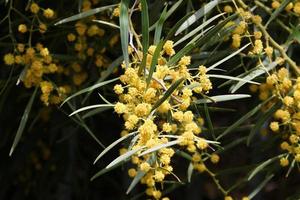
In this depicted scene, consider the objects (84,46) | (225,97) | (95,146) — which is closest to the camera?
(225,97)

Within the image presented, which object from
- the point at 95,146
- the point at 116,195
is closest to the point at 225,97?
the point at 95,146

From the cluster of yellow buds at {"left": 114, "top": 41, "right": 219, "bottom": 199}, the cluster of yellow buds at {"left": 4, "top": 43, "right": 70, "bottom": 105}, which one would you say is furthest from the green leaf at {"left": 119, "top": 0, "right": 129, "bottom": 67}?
the cluster of yellow buds at {"left": 4, "top": 43, "right": 70, "bottom": 105}

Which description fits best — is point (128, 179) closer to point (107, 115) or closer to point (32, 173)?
point (107, 115)

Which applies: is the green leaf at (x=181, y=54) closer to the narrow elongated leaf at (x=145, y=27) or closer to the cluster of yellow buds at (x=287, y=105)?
the narrow elongated leaf at (x=145, y=27)

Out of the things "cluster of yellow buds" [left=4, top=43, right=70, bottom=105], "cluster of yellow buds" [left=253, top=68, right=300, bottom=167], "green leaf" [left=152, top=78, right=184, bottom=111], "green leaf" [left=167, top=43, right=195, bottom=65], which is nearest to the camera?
"green leaf" [left=152, top=78, right=184, bottom=111]

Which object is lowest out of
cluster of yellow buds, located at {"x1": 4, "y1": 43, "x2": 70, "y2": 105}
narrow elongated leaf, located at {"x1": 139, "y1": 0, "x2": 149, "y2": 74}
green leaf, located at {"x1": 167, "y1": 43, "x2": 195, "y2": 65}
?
cluster of yellow buds, located at {"x1": 4, "y1": 43, "x2": 70, "y2": 105}

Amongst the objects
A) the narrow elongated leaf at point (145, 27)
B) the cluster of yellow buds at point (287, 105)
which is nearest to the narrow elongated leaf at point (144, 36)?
the narrow elongated leaf at point (145, 27)

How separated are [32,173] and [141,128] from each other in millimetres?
1264

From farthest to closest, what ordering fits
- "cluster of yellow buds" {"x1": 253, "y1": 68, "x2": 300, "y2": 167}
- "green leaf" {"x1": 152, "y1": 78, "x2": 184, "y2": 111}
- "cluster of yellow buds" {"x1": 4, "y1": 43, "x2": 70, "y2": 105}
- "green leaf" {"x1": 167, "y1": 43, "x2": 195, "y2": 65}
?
"cluster of yellow buds" {"x1": 4, "y1": 43, "x2": 70, "y2": 105}, "cluster of yellow buds" {"x1": 253, "y1": 68, "x2": 300, "y2": 167}, "green leaf" {"x1": 167, "y1": 43, "x2": 195, "y2": 65}, "green leaf" {"x1": 152, "y1": 78, "x2": 184, "y2": 111}

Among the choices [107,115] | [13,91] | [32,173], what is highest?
[13,91]

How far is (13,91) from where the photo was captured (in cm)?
175

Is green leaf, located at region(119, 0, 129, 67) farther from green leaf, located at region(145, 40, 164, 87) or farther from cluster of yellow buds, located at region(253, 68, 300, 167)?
cluster of yellow buds, located at region(253, 68, 300, 167)

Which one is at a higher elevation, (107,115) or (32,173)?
(107,115)

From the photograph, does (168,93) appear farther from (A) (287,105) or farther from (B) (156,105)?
(A) (287,105)
